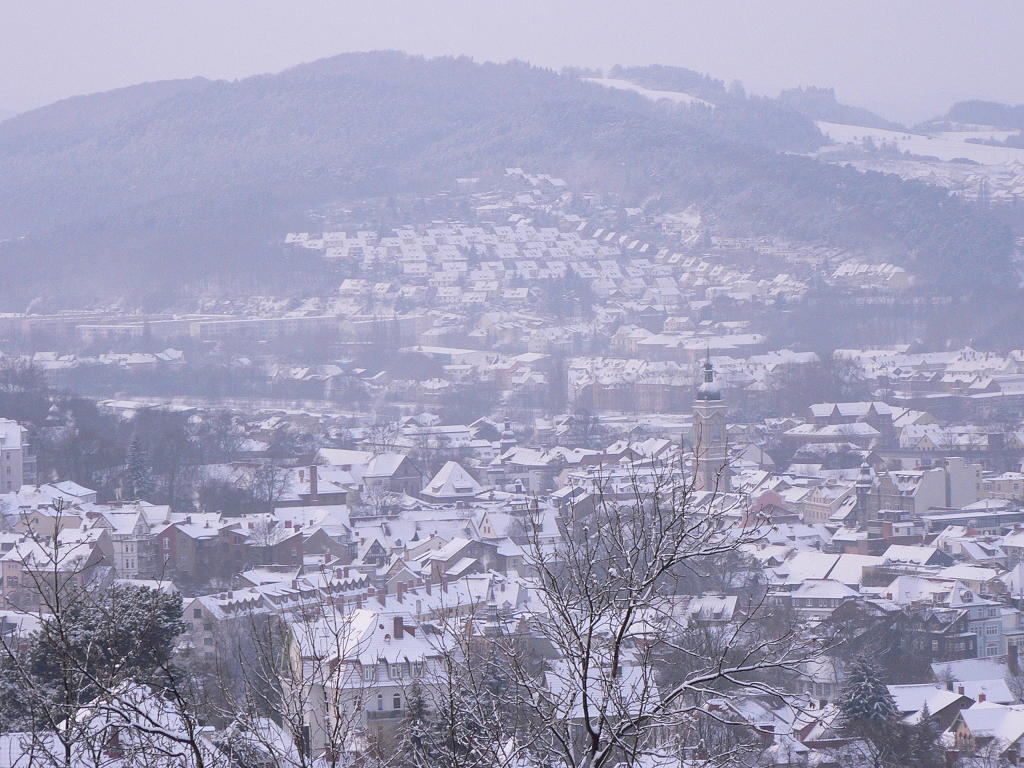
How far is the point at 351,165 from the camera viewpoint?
85688mm

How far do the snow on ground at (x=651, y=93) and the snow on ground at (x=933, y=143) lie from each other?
685 centimetres

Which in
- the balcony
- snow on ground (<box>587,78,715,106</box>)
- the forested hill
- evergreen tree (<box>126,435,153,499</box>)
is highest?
snow on ground (<box>587,78,715,106</box>)

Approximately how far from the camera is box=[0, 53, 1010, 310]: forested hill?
6675 centimetres

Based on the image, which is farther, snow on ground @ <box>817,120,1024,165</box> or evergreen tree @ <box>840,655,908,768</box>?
snow on ground @ <box>817,120,1024,165</box>

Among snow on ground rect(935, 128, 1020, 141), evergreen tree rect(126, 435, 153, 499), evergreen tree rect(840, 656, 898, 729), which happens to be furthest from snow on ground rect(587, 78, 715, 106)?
evergreen tree rect(840, 656, 898, 729)

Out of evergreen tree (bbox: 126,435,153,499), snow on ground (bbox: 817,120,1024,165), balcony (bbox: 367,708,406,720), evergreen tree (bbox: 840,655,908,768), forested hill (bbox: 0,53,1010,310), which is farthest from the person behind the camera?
snow on ground (bbox: 817,120,1024,165)

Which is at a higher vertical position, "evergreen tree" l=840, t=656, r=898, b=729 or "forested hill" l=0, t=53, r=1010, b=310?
"forested hill" l=0, t=53, r=1010, b=310

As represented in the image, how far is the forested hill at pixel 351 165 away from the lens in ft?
219

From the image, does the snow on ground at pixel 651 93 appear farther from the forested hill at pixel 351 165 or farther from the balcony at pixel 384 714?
the balcony at pixel 384 714

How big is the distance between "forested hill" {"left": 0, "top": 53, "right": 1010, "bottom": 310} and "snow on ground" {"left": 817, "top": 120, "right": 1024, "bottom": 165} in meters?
2.45

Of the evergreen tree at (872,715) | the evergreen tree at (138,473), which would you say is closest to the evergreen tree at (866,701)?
the evergreen tree at (872,715)

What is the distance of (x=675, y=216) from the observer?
74.6m

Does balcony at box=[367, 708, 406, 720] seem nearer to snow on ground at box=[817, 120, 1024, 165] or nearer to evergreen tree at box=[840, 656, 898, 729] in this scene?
evergreen tree at box=[840, 656, 898, 729]

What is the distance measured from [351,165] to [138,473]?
6103 centimetres
